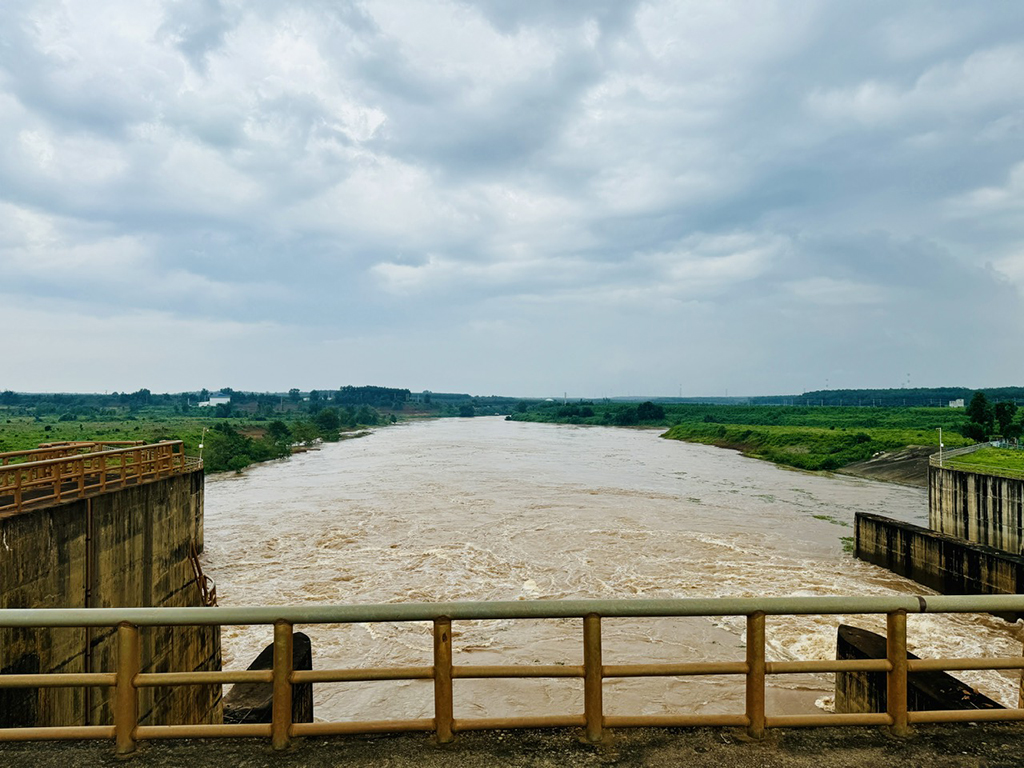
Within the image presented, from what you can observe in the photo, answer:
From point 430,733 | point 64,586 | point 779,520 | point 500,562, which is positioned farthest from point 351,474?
point 430,733

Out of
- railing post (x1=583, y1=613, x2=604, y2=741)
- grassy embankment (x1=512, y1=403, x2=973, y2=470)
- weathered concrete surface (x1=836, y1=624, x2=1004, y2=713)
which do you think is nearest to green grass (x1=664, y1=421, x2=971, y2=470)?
grassy embankment (x1=512, y1=403, x2=973, y2=470)

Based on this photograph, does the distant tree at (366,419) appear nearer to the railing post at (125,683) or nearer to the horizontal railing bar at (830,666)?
the railing post at (125,683)

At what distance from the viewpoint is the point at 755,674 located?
3635 mm

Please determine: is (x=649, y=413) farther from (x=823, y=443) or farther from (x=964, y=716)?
(x=964, y=716)

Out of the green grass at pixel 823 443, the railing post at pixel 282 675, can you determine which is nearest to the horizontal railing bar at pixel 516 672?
the railing post at pixel 282 675

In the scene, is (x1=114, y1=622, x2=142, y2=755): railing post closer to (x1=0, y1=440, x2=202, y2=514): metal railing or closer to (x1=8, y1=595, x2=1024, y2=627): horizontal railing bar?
(x1=8, y1=595, x2=1024, y2=627): horizontal railing bar

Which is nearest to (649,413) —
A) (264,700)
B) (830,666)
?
(264,700)

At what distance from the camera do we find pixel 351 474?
166 ft

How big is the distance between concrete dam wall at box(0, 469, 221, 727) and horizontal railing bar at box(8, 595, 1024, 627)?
631cm

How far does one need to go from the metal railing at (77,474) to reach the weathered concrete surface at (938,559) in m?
24.0

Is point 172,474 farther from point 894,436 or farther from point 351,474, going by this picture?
point 894,436

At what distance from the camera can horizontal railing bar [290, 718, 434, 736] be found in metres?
3.67

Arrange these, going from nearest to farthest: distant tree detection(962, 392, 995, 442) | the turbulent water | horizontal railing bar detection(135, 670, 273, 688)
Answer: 1. horizontal railing bar detection(135, 670, 273, 688)
2. the turbulent water
3. distant tree detection(962, 392, 995, 442)

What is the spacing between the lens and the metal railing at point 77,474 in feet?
32.7
